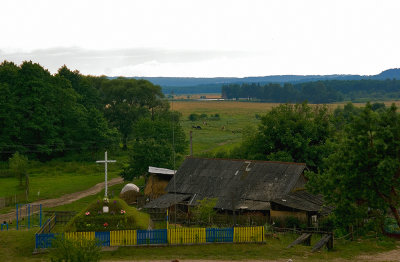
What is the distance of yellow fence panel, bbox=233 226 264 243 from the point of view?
3073 centimetres

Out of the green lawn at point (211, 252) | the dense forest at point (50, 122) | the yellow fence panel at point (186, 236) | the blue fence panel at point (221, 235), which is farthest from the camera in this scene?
the dense forest at point (50, 122)

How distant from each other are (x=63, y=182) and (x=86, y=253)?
1589 inches

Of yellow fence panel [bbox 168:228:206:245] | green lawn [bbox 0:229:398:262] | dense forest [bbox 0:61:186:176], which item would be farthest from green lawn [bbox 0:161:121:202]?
yellow fence panel [bbox 168:228:206:245]

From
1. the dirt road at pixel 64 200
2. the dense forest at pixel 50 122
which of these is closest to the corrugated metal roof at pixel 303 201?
the dense forest at pixel 50 122

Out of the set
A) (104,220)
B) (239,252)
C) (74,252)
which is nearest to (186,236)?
(239,252)

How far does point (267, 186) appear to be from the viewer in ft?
135

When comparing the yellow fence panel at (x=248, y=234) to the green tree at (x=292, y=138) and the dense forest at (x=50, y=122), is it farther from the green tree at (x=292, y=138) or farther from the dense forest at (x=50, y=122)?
the dense forest at (x=50, y=122)

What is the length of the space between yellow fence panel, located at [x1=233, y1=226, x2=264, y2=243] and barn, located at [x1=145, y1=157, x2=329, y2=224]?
19.8ft

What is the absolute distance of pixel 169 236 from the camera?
98.9ft

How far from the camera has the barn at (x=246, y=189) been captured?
38.5m

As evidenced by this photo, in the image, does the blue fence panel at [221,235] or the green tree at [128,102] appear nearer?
the blue fence panel at [221,235]

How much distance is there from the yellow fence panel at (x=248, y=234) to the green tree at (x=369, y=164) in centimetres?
621

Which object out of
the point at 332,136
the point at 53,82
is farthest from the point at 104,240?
the point at 53,82

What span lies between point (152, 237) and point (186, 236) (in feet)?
6.82
